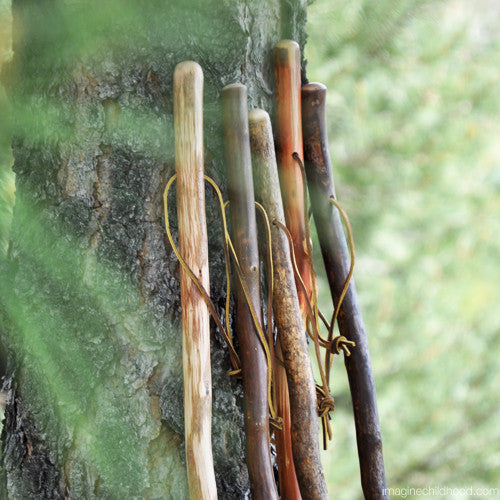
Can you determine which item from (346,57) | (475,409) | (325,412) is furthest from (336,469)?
(346,57)

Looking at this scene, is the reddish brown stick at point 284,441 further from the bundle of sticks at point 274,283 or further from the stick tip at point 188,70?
the stick tip at point 188,70

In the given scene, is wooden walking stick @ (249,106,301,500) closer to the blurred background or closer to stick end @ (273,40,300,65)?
stick end @ (273,40,300,65)

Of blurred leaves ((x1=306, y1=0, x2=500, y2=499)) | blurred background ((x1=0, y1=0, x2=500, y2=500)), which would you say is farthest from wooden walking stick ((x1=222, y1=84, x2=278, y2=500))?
blurred leaves ((x1=306, y1=0, x2=500, y2=499))

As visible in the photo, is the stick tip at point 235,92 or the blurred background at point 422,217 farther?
the blurred background at point 422,217

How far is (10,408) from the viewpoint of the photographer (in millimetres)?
659

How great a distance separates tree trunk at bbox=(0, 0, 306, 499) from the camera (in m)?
0.62

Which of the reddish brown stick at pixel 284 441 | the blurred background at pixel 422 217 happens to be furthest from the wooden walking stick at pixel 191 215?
the blurred background at pixel 422 217

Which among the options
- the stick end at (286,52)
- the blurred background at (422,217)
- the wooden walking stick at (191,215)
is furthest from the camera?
the blurred background at (422,217)

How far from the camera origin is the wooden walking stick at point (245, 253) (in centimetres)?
61

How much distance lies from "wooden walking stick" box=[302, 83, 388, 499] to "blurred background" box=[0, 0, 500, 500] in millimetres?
659

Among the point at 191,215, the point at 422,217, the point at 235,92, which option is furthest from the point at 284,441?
the point at 422,217

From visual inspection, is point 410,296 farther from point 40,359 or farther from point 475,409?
point 40,359

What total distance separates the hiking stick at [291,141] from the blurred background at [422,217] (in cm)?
68

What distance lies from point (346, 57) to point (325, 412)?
43.7 inches
